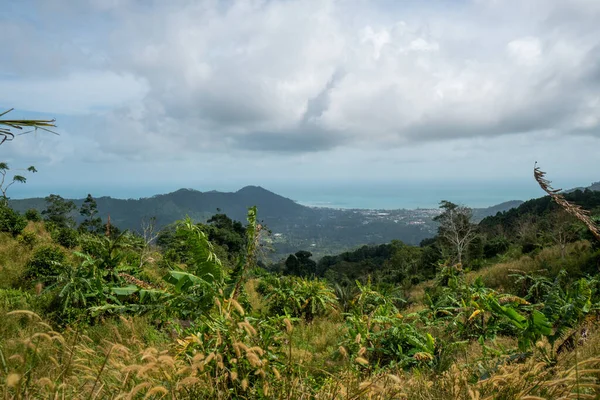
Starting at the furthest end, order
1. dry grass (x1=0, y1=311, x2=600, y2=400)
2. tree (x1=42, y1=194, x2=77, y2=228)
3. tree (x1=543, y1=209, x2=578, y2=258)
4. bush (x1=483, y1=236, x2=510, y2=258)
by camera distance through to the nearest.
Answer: tree (x1=42, y1=194, x2=77, y2=228), bush (x1=483, y1=236, x2=510, y2=258), tree (x1=543, y1=209, x2=578, y2=258), dry grass (x1=0, y1=311, x2=600, y2=400)

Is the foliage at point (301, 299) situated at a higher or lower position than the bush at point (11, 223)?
lower

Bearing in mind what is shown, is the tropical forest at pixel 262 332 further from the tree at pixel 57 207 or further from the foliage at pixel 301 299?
the tree at pixel 57 207

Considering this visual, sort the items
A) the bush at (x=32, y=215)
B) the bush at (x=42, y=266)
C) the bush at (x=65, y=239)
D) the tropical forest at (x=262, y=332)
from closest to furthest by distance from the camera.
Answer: the tropical forest at (x=262, y=332) → the bush at (x=42, y=266) → the bush at (x=65, y=239) → the bush at (x=32, y=215)

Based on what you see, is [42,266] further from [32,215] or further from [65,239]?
[32,215]

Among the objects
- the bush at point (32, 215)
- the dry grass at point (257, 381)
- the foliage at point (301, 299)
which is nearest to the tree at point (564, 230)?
the foliage at point (301, 299)

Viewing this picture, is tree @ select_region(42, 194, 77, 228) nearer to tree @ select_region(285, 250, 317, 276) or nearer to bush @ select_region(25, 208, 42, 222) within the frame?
bush @ select_region(25, 208, 42, 222)

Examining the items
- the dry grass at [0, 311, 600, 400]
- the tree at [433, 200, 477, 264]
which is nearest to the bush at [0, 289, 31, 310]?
the dry grass at [0, 311, 600, 400]

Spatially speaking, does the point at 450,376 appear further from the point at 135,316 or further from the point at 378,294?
the point at 135,316

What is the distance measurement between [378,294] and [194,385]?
4530 millimetres

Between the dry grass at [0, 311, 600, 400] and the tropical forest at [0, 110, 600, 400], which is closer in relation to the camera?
the dry grass at [0, 311, 600, 400]

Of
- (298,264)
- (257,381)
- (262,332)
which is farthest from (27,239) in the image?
(298,264)

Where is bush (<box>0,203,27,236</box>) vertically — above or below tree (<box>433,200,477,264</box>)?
above

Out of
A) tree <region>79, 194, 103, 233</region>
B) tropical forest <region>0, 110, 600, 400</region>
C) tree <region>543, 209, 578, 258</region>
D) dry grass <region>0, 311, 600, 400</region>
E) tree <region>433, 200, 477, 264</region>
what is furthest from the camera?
tree <region>79, 194, 103, 233</region>

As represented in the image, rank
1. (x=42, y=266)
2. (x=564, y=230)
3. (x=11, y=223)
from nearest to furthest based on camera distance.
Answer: (x=42, y=266) → (x=11, y=223) → (x=564, y=230)
